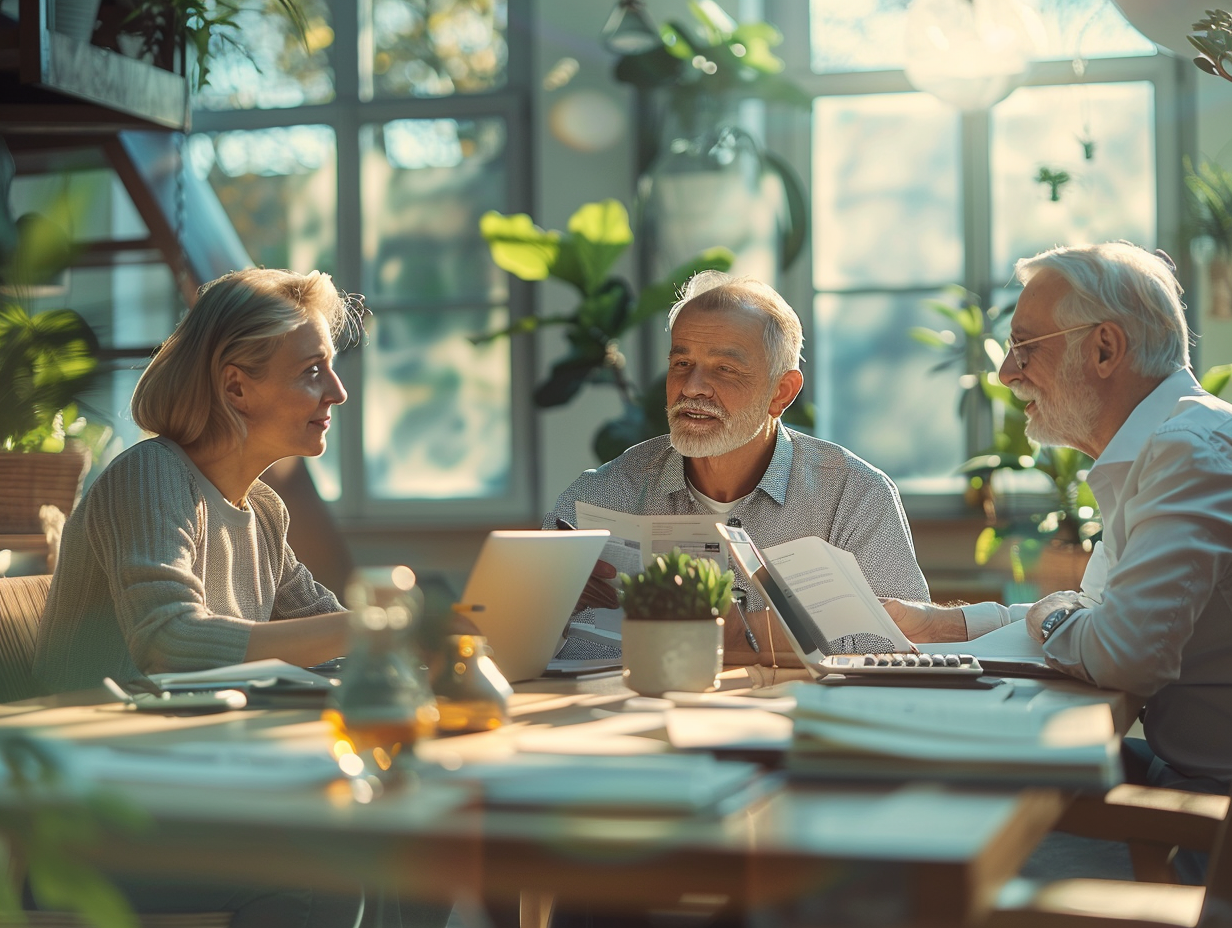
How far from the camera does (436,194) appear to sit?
254 inches

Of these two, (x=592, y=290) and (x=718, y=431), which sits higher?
(x=592, y=290)

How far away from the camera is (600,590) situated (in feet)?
7.02

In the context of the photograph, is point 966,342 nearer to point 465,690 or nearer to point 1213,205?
point 1213,205

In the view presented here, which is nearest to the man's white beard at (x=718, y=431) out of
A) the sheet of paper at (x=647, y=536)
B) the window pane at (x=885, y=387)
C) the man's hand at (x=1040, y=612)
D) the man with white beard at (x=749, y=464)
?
the man with white beard at (x=749, y=464)

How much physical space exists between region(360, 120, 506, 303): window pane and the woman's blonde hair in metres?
4.21

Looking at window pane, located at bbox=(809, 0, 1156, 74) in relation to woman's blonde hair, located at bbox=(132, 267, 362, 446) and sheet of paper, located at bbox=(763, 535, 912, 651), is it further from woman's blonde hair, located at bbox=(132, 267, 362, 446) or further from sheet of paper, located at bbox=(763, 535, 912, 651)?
sheet of paper, located at bbox=(763, 535, 912, 651)

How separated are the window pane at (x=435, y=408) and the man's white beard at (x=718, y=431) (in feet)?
12.6

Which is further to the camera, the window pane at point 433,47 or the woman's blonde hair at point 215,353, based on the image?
the window pane at point 433,47

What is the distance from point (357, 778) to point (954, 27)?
4.14 m

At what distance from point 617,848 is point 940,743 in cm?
39

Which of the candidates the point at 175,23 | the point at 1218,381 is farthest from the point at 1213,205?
the point at 175,23

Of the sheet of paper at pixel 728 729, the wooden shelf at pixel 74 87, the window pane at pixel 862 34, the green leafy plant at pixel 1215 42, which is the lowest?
A: the sheet of paper at pixel 728 729

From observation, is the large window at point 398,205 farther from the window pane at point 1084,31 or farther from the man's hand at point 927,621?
the man's hand at point 927,621

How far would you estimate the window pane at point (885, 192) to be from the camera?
5973 mm
